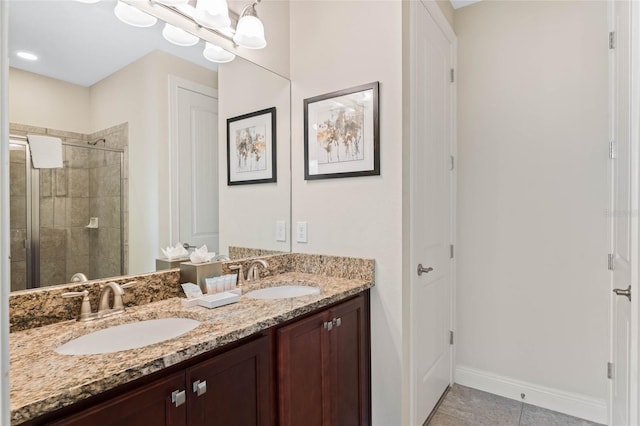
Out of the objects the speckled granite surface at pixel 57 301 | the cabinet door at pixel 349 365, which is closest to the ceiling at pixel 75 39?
the speckled granite surface at pixel 57 301

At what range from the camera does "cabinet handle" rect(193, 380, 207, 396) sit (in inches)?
36.8

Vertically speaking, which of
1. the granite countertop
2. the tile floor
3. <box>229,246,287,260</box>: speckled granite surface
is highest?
<box>229,246,287,260</box>: speckled granite surface

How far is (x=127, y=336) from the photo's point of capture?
1.12 metres

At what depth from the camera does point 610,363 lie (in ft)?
5.82

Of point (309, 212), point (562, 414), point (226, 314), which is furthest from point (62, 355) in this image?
point (562, 414)

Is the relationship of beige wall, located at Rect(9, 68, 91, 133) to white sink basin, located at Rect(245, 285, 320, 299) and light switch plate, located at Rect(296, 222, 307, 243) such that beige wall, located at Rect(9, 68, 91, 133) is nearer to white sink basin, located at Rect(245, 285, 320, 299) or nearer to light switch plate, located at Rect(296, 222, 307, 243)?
white sink basin, located at Rect(245, 285, 320, 299)

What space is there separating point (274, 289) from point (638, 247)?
4.94 ft

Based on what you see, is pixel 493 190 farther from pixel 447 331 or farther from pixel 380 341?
pixel 380 341

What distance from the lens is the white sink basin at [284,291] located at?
1.68 m

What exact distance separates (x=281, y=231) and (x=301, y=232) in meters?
0.13

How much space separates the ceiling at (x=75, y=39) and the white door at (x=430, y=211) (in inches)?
52.9

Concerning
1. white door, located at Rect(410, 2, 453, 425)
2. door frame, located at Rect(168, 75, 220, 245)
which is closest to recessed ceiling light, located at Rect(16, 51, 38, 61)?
door frame, located at Rect(168, 75, 220, 245)

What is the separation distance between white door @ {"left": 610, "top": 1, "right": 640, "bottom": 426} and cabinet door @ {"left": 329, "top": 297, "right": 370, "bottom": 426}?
1.04 meters

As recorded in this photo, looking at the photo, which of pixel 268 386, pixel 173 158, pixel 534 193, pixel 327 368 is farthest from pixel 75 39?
pixel 534 193
